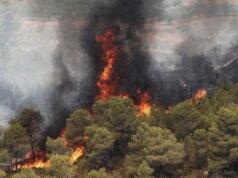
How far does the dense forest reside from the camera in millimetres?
30922

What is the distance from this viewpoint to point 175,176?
32.4 meters

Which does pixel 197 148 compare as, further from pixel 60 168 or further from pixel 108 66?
A: pixel 108 66

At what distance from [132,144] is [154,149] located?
1812 mm

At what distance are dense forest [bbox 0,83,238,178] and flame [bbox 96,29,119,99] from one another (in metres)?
10.0

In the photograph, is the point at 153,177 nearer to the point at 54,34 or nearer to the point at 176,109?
the point at 176,109

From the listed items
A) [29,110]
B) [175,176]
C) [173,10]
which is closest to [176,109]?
[175,176]

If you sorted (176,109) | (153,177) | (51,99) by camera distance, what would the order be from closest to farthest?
(153,177) → (176,109) → (51,99)

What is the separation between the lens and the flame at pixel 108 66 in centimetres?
4641

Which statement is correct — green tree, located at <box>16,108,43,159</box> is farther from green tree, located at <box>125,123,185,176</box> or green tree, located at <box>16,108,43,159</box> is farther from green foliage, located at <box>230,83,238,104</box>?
green foliage, located at <box>230,83,238,104</box>

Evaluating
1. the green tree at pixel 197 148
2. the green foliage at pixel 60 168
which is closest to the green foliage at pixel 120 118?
the green tree at pixel 197 148

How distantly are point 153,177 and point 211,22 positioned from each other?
19533 mm

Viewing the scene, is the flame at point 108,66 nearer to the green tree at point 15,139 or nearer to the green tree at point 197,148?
the green tree at point 15,139

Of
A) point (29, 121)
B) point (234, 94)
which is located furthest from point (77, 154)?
point (234, 94)

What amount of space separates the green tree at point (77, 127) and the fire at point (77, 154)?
6.39 feet
